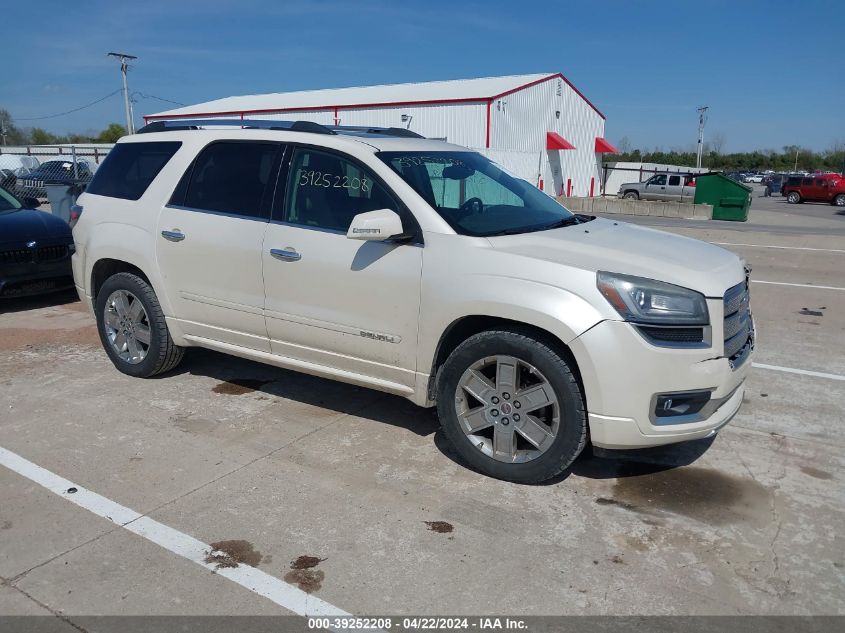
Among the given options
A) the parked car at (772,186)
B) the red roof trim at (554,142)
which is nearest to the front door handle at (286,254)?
the red roof trim at (554,142)

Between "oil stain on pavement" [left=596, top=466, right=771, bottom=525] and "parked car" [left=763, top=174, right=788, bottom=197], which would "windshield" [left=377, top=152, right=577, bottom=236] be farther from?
"parked car" [left=763, top=174, right=788, bottom=197]

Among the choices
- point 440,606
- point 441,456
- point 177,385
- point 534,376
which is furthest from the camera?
point 177,385

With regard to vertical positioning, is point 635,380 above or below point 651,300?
below

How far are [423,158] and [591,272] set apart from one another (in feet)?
5.06

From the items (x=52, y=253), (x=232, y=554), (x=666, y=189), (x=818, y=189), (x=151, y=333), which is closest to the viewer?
(x=232, y=554)

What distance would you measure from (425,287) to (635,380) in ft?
4.04

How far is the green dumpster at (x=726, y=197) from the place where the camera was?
26656 mm

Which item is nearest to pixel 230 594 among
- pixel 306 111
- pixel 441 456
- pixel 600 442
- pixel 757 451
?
pixel 441 456

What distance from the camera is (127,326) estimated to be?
5371 millimetres

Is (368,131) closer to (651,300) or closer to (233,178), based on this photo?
(233,178)

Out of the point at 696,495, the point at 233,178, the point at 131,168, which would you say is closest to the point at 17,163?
the point at 131,168

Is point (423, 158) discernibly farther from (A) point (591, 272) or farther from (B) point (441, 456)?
(B) point (441, 456)

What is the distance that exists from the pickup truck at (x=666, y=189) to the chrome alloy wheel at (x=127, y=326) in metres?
33.6

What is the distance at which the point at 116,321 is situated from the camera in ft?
17.9
